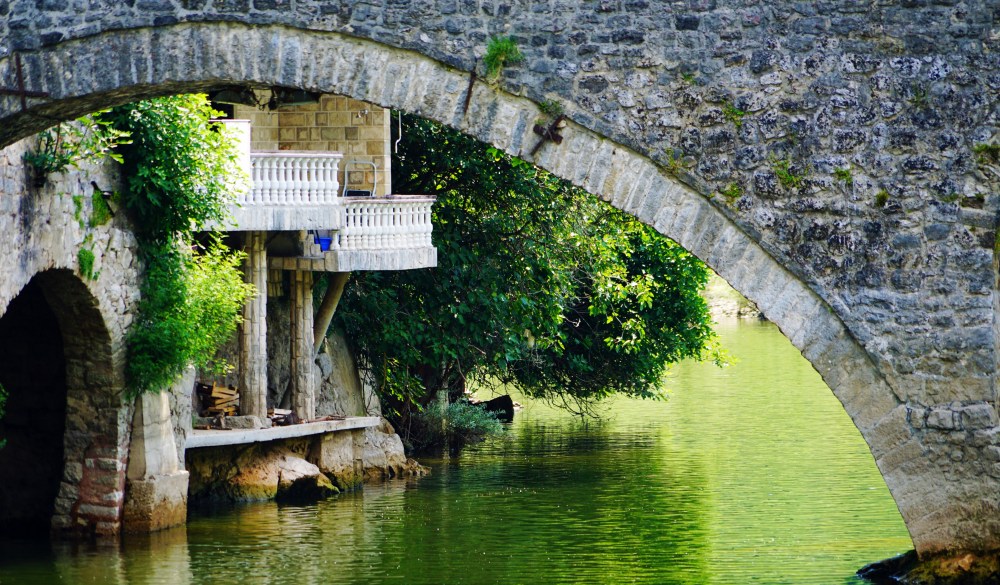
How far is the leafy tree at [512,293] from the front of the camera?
19078mm

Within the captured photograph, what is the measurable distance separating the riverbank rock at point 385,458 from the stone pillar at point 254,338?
6.24 feet

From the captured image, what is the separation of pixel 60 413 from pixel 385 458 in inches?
182

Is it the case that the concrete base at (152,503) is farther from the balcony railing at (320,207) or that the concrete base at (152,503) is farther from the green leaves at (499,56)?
the green leaves at (499,56)

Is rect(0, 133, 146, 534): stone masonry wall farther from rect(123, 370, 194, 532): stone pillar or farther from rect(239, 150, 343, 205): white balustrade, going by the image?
rect(239, 150, 343, 205): white balustrade

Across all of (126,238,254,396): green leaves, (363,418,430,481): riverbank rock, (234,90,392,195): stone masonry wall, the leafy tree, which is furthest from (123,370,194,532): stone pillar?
the leafy tree

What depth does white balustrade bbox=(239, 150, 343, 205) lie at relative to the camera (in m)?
15.5

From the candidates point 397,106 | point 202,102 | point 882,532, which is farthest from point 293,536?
point 397,106

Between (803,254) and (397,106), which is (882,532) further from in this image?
(397,106)

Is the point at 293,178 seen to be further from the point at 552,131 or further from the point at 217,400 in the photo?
the point at 552,131

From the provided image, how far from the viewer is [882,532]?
43.5ft

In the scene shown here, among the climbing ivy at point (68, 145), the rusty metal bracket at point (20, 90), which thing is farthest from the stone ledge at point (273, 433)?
the rusty metal bracket at point (20, 90)

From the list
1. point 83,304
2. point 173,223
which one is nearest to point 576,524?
point 173,223

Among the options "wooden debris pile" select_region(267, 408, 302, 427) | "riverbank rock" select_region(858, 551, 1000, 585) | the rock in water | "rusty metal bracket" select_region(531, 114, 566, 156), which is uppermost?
"rusty metal bracket" select_region(531, 114, 566, 156)

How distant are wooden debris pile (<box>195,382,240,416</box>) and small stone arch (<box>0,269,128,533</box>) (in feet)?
7.56
